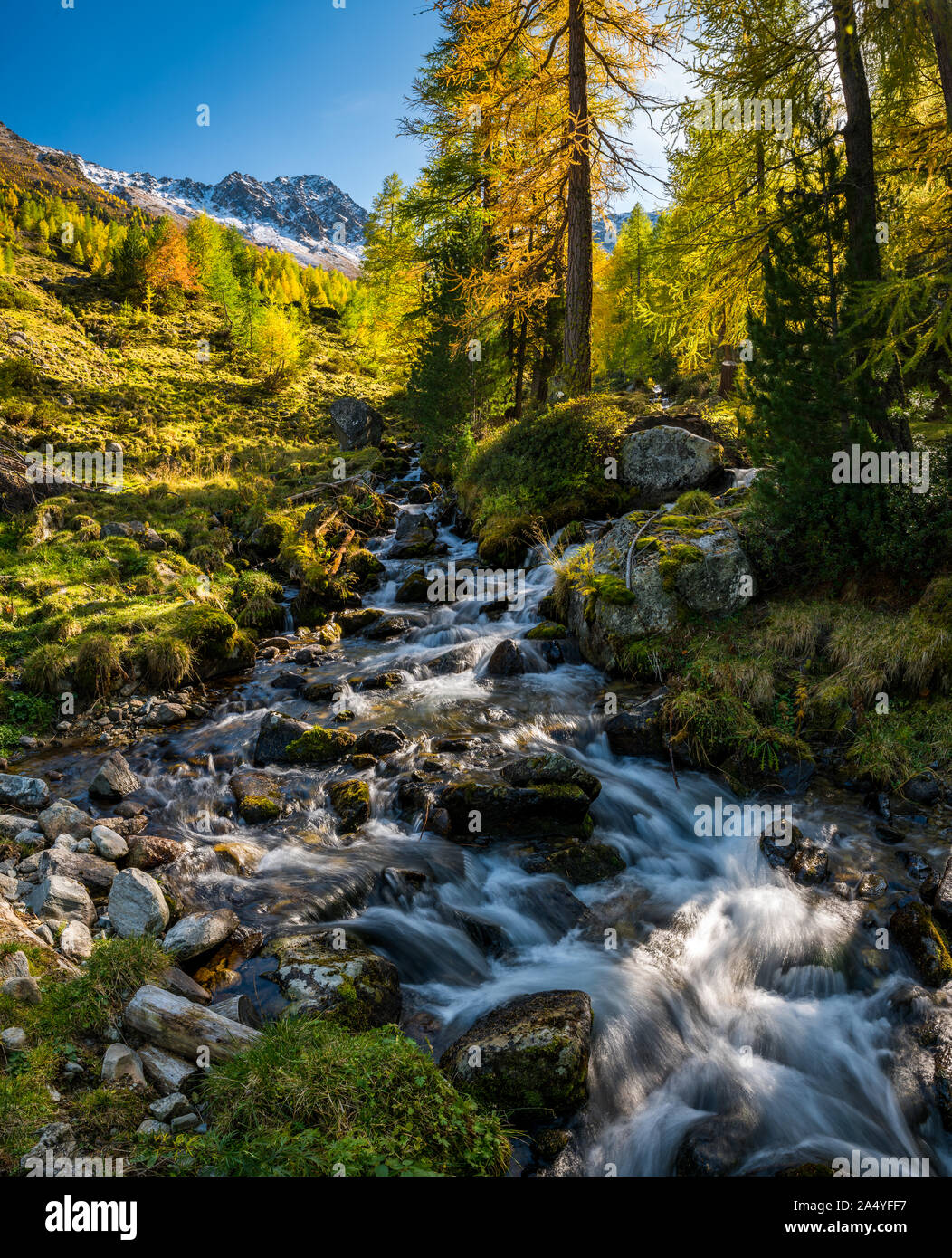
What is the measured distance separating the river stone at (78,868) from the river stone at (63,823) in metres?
0.52

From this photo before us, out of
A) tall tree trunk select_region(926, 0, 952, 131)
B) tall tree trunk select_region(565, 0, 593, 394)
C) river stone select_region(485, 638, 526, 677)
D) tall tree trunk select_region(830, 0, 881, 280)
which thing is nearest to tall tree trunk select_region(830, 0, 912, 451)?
tall tree trunk select_region(830, 0, 881, 280)

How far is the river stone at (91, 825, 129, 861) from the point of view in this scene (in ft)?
19.4

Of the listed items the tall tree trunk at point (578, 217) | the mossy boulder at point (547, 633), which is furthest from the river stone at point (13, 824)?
the tall tree trunk at point (578, 217)

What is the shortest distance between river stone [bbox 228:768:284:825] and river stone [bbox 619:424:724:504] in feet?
31.5

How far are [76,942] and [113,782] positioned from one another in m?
3.52

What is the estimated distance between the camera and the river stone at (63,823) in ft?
19.8

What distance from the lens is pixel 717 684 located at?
8.06 metres

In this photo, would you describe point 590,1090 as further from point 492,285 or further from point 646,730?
point 492,285

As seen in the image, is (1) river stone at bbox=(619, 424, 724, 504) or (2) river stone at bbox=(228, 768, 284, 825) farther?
(1) river stone at bbox=(619, 424, 724, 504)

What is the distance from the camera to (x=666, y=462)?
1305 cm

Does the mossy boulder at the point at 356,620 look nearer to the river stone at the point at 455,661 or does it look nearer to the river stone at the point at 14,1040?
the river stone at the point at 455,661

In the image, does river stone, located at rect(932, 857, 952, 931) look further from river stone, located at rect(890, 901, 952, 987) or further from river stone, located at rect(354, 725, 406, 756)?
river stone, located at rect(354, 725, 406, 756)

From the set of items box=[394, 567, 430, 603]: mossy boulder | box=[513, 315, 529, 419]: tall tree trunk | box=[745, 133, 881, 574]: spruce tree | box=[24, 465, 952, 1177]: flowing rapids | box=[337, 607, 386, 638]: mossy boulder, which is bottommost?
box=[24, 465, 952, 1177]: flowing rapids

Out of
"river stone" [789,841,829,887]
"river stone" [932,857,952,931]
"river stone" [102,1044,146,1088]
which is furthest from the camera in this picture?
"river stone" [789,841,829,887]
